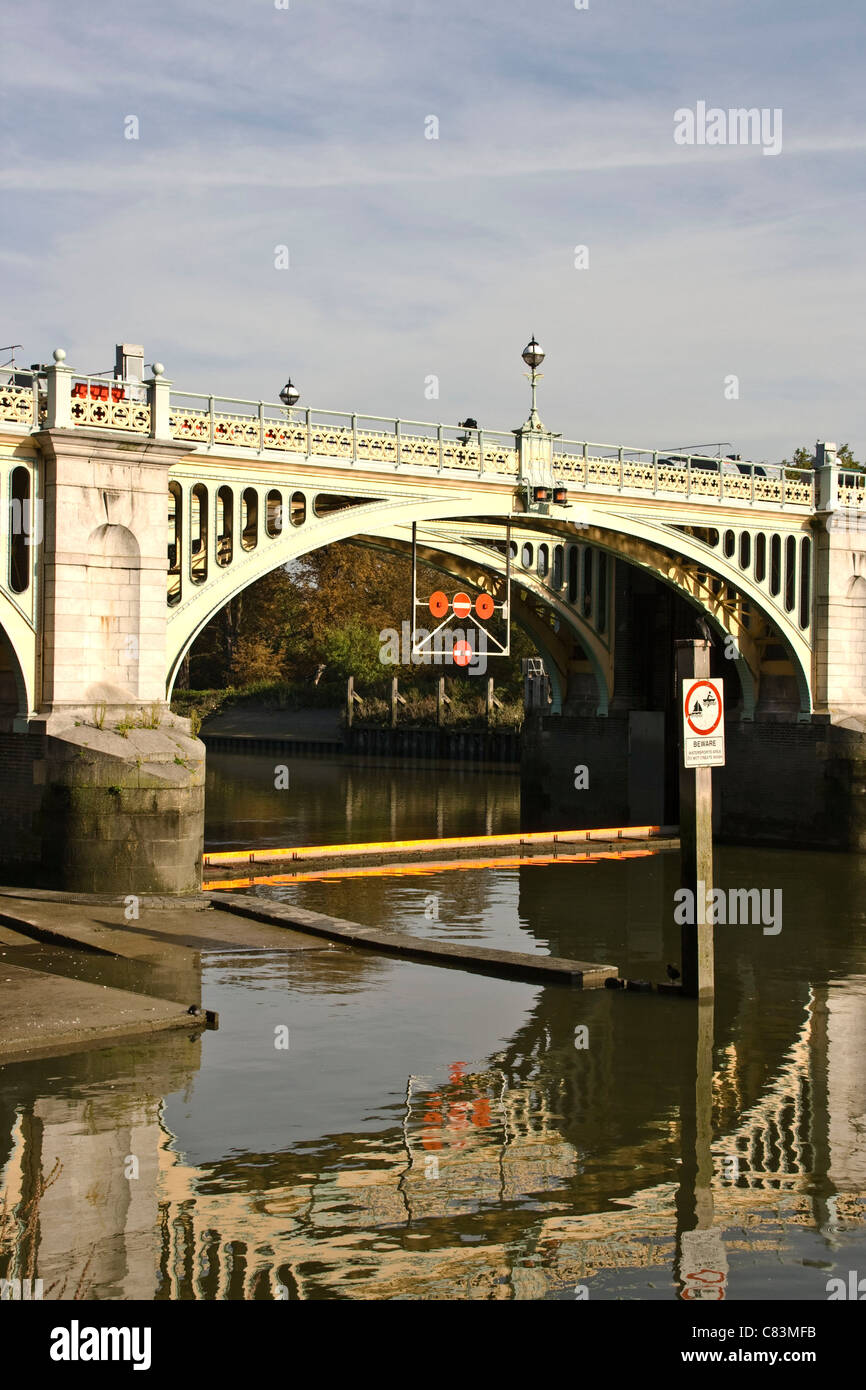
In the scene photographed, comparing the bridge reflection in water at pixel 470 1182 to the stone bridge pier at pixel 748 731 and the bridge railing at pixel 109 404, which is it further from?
the stone bridge pier at pixel 748 731

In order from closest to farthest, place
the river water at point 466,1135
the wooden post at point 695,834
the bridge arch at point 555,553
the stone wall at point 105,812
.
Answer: the river water at point 466,1135 < the wooden post at point 695,834 < the stone wall at point 105,812 < the bridge arch at point 555,553

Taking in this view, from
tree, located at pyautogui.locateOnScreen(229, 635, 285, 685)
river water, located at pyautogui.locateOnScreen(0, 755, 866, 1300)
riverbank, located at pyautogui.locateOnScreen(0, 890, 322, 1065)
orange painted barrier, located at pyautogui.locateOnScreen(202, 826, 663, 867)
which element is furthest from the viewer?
tree, located at pyautogui.locateOnScreen(229, 635, 285, 685)

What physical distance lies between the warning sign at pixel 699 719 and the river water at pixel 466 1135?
126 inches

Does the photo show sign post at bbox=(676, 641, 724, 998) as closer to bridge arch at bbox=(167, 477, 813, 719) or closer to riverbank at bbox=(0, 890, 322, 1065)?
riverbank at bbox=(0, 890, 322, 1065)

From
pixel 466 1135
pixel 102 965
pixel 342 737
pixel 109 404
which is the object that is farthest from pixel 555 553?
pixel 342 737

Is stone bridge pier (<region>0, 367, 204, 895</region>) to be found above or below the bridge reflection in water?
above

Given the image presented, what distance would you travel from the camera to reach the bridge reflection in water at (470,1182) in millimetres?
11109

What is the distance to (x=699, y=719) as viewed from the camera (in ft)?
65.2

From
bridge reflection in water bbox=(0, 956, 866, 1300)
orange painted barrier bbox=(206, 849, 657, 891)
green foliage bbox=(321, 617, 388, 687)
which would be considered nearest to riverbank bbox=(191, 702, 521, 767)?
green foliage bbox=(321, 617, 388, 687)

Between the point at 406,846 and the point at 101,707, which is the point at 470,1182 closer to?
the point at 101,707

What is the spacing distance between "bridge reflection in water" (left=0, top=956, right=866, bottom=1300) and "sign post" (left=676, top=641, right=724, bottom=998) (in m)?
2.42

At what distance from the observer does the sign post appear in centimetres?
1983

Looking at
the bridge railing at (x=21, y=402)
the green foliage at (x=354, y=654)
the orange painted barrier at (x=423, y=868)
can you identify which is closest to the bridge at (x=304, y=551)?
the bridge railing at (x=21, y=402)
